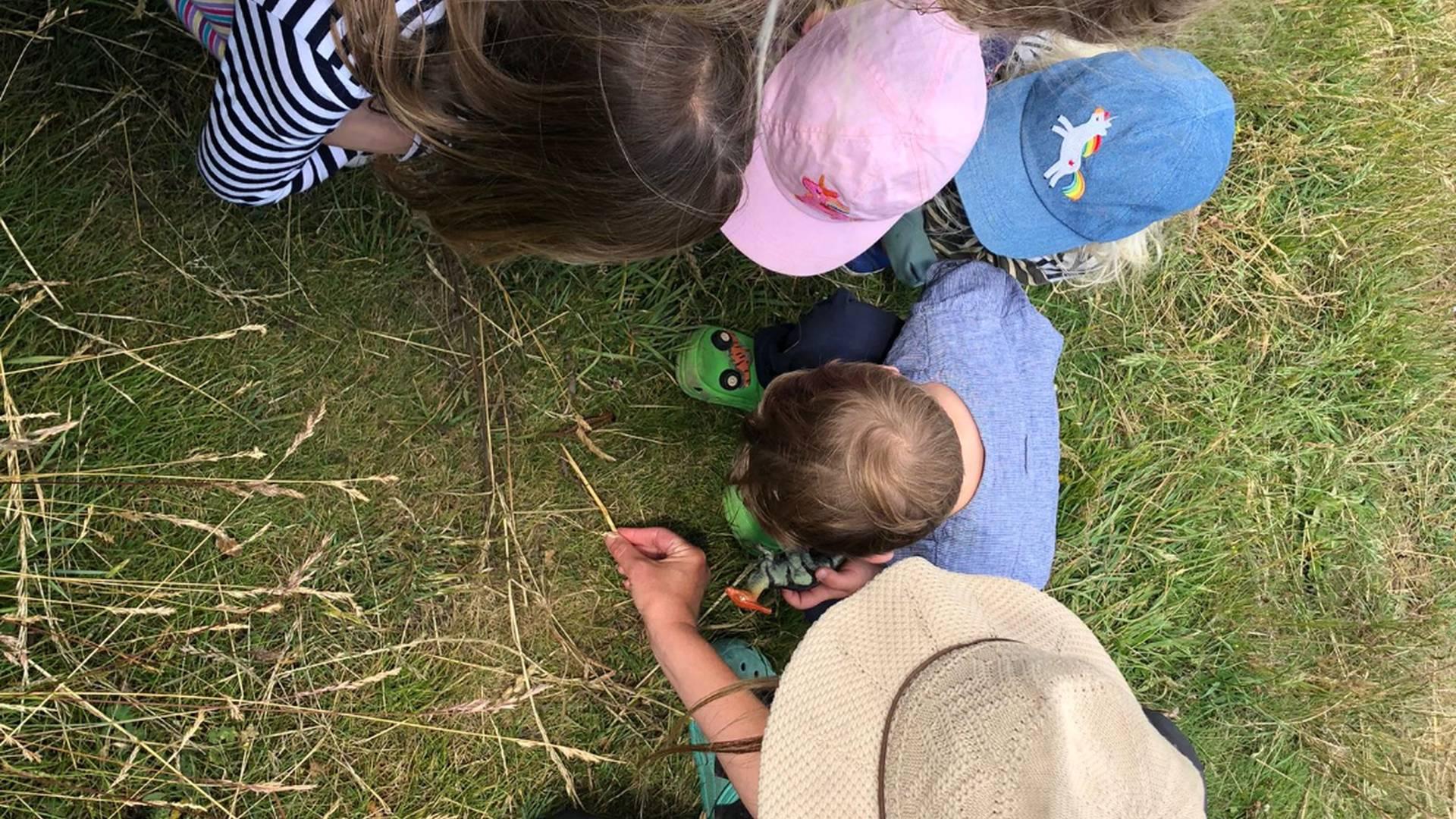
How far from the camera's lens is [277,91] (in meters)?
1.32

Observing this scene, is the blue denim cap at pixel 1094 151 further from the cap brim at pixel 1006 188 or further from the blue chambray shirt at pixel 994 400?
the blue chambray shirt at pixel 994 400

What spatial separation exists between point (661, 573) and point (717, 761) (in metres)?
0.48

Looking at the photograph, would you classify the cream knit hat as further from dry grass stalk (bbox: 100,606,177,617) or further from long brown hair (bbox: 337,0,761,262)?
dry grass stalk (bbox: 100,606,177,617)

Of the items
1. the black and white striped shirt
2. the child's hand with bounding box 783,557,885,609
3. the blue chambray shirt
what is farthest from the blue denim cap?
the black and white striped shirt

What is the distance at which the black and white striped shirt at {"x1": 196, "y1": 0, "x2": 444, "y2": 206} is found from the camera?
4.00ft

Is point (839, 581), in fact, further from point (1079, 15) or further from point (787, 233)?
point (1079, 15)

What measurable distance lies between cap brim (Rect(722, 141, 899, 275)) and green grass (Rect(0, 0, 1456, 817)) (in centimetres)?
33

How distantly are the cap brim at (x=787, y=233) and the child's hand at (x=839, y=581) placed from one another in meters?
0.70

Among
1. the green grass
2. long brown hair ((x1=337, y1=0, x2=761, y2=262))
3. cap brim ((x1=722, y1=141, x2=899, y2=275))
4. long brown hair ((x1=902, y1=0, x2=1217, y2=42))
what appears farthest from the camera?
cap brim ((x1=722, y1=141, x2=899, y2=275))

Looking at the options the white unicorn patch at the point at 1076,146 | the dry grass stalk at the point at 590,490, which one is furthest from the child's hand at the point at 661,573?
the white unicorn patch at the point at 1076,146

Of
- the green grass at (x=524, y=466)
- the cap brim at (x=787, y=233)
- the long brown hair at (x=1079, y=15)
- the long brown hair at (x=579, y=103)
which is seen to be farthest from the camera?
the cap brim at (x=787, y=233)

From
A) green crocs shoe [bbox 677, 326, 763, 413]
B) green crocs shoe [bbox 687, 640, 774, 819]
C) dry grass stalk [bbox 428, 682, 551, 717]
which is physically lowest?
green crocs shoe [bbox 687, 640, 774, 819]

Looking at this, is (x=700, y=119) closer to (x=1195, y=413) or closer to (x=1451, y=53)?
(x=1195, y=413)

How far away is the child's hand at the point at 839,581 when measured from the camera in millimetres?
2107
